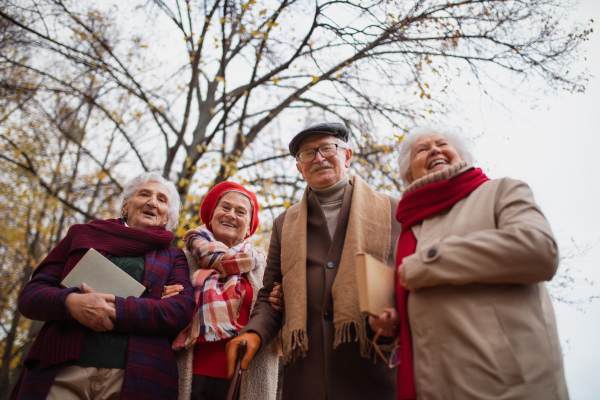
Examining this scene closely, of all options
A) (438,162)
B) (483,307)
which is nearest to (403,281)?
(483,307)

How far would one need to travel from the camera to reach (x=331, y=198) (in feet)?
8.63

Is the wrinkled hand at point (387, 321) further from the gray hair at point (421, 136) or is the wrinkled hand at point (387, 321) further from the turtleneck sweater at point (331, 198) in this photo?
the turtleneck sweater at point (331, 198)

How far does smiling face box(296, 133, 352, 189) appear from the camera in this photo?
260 cm

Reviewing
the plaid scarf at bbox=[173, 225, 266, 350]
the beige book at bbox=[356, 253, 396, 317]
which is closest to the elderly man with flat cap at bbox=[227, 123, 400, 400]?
the plaid scarf at bbox=[173, 225, 266, 350]

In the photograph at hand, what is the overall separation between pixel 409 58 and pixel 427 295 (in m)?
4.89

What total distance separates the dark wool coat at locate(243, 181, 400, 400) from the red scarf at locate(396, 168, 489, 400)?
448 mm

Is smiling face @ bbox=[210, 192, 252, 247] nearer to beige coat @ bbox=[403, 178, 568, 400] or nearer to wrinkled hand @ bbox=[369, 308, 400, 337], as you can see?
wrinkled hand @ bbox=[369, 308, 400, 337]

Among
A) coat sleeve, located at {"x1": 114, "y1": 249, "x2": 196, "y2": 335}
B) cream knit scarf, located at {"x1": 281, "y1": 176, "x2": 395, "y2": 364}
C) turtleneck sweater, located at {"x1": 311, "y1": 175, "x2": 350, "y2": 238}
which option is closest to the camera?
cream knit scarf, located at {"x1": 281, "y1": 176, "x2": 395, "y2": 364}

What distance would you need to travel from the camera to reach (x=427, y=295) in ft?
5.22

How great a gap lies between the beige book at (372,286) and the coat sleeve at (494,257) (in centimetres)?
15

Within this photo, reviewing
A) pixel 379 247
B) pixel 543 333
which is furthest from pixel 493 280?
pixel 379 247

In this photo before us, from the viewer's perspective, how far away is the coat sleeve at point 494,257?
144 centimetres

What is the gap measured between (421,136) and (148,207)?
6.01 ft

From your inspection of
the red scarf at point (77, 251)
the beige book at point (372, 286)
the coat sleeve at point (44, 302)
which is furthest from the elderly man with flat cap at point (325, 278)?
the coat sleeve at point (44, 302)
